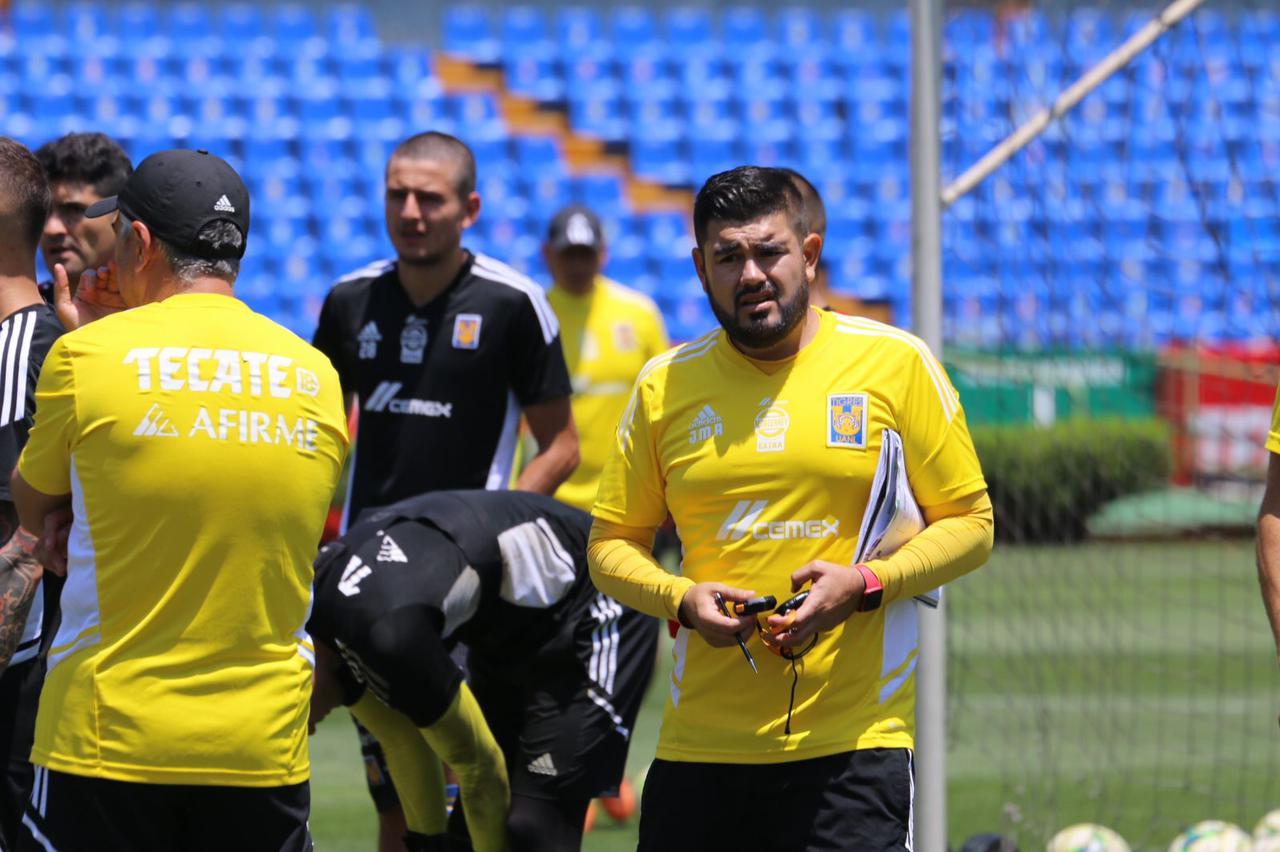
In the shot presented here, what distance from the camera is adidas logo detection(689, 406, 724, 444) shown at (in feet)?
11.8

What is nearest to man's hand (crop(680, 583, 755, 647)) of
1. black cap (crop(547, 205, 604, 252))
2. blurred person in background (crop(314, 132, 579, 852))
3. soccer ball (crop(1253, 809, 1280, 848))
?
blurred person in background (crop(314, 132, 579, 852))

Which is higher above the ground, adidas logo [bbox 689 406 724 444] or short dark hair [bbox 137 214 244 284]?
short dark hair [bbox 137 214 244 284]

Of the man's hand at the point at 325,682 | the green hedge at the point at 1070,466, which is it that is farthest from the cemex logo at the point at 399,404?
the green hedge at the point at 1070,466

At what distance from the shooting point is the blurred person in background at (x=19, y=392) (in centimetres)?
356

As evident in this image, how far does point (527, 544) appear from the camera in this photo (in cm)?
435

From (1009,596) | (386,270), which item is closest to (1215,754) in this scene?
(1009,596)

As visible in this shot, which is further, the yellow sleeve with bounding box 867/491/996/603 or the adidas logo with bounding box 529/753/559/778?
the adidas logo with bounding box 529/753/559/778

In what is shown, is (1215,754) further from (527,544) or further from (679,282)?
(679,282)

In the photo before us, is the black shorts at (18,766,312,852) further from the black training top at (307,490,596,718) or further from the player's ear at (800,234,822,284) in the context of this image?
the player's ear at (800,234,822,284)

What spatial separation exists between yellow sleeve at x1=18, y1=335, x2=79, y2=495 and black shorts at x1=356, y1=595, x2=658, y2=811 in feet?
5.98

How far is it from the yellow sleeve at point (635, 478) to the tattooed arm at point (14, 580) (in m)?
1.19

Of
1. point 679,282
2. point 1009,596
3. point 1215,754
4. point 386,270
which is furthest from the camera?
point 679,282

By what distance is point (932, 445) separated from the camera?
358 cm

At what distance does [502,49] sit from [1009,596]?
41.6ft
